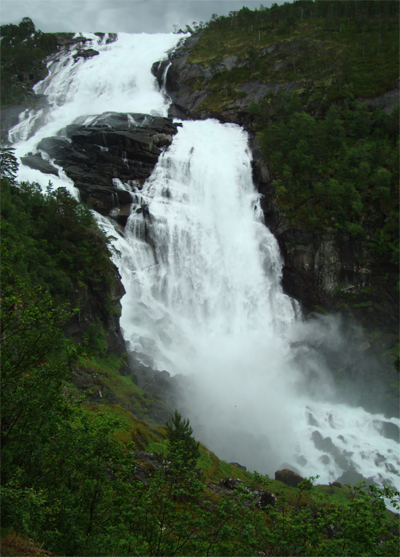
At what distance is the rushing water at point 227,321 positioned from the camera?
27641mm

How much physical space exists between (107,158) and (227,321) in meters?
24.7

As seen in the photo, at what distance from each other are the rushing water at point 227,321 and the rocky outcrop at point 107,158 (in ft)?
4.66

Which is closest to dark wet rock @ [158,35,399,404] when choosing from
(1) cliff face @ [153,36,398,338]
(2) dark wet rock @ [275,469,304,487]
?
(1) cliff face @ [153,36,398,338]

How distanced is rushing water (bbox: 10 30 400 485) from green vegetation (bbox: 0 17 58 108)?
22839mm

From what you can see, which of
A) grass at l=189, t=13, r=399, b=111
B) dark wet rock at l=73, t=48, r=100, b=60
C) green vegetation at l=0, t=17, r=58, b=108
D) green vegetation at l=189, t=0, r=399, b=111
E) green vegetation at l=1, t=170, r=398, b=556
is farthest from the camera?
dark wet rock at l=73, t=48, r=100, b=60

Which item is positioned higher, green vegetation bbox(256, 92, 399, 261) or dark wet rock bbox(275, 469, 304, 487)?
green vegetation bbox(256, 92, 399, 261)

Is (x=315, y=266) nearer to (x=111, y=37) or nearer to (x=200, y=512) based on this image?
(x=200, y=512)

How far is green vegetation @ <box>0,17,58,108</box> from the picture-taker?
212ft

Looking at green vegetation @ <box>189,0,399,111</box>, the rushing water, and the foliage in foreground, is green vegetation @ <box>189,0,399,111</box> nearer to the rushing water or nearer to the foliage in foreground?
the rushing water

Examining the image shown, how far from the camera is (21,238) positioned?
22172mm

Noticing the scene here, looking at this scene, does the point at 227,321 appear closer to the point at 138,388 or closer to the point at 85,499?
the point at 138,388

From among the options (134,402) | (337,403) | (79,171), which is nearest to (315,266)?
(337,403)

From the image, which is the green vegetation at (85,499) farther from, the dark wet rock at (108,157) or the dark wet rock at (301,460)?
the dark wet rock at (108,157)

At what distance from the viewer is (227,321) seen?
35.6 m
